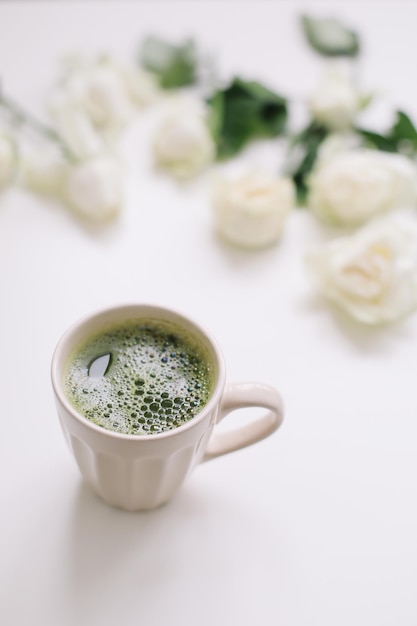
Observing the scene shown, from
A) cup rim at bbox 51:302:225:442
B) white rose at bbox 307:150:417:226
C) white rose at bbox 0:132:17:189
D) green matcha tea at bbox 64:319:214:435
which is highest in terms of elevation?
white rose at bbox 307:150:417:226

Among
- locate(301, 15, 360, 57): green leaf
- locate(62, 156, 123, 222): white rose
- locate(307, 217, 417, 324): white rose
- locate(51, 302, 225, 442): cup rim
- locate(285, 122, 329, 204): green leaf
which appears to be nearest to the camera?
locate(51, 302, 225, 442): cup rim

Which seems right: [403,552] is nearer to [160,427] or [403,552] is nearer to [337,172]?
[160,427]

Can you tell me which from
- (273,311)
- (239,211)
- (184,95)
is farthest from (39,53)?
(273,311)

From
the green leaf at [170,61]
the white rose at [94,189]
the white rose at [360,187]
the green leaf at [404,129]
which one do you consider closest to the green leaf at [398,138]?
the green leaf at [404,129]

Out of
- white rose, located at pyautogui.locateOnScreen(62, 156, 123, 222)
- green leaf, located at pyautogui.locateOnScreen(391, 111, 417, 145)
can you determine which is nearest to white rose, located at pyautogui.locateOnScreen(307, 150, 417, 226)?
green leaf, located at pyautogui.locateOnScreen(391, 111, 417, 145)

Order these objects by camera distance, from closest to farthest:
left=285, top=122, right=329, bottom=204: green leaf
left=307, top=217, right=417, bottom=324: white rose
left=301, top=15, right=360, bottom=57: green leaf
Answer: left=307, top=217, right=417, bottom=324: white rose
left=285, top=122, right=329, bottom=204: green leaf
left=301, top=15, right=360, bottom=57: green leaf

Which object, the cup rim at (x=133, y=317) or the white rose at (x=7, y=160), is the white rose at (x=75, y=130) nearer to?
the white rose at (x=7, y=160)

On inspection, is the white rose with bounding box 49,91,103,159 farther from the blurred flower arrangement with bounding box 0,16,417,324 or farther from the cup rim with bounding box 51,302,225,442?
the cup rim with bounding box 51,302,225,442
